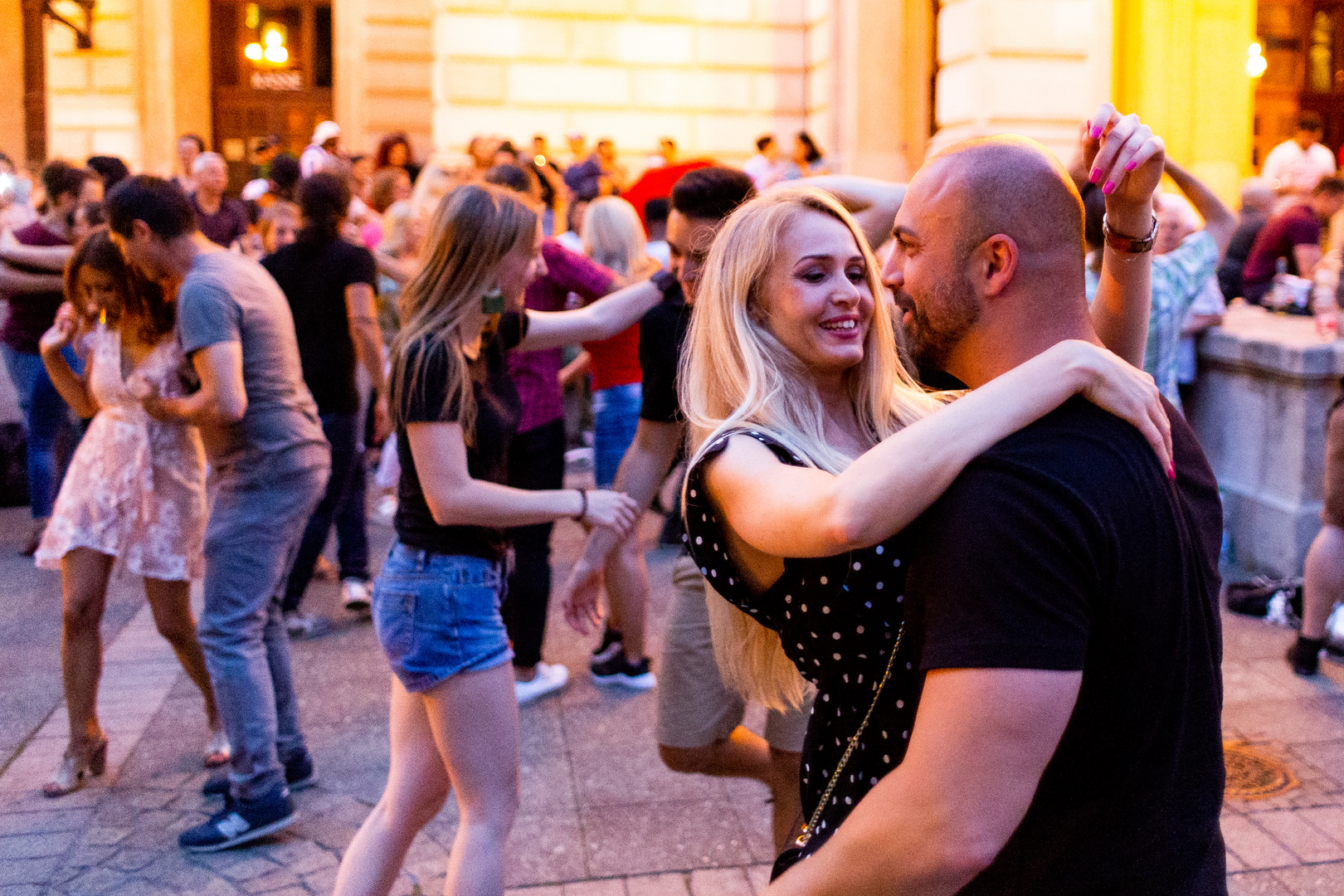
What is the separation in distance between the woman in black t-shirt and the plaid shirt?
10.4ft

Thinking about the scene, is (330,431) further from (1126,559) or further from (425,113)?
(425,113)

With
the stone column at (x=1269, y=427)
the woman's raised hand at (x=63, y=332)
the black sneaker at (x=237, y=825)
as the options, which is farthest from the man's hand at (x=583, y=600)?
the stone column at (x=1269, y=427)

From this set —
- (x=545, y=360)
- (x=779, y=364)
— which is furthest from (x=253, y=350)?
(x=779, y=364)

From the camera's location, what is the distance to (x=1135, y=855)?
1.48 meters

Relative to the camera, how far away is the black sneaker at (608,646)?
5.72 meters

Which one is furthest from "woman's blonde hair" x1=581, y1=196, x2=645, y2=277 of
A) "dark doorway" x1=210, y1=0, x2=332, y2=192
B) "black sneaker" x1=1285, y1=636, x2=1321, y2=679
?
"dark doorway" x1=210, y1=0, x2=332, y2=192

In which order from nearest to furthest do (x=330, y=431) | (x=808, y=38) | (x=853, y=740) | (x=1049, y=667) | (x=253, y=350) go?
(x=1049, y=667) < (x=853, y=740) < (x=253, y=350) < (x=330, y=431) < (x=808, y=38)

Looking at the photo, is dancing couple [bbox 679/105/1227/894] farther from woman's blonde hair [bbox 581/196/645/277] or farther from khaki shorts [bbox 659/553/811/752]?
woman's blonde hair [bbox 581/196/645/277]

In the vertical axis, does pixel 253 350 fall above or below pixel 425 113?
below

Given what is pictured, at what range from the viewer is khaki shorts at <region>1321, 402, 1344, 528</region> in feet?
17.6

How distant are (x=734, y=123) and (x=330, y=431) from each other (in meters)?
11.4

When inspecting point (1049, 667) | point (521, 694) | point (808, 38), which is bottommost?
point (521, 694)

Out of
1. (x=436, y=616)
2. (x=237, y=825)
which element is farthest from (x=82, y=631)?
(x=436, y=616)

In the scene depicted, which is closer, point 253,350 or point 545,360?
point 253,350
